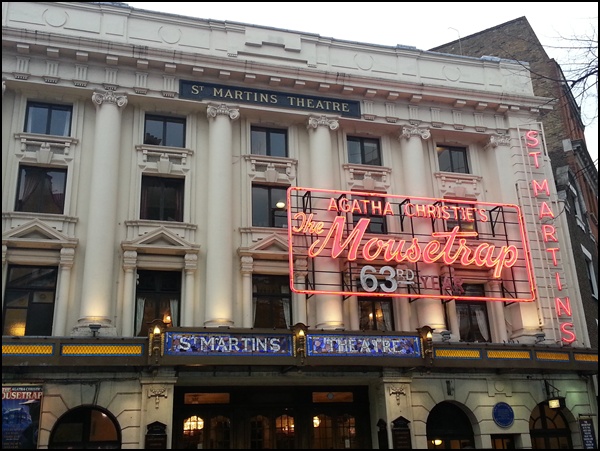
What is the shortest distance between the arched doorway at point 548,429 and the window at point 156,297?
13.5m

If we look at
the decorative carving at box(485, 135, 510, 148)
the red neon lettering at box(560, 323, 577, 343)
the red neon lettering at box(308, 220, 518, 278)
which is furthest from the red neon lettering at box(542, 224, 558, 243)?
the decorative carving at box(485, 135, 510, 148)

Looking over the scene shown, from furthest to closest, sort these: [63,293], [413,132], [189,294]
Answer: [413,132]
[189,294]
[63,293]

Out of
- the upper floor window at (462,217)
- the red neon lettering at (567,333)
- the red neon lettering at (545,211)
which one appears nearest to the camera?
the red neon lettering at (567,333)

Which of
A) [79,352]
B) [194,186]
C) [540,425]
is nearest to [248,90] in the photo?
[194,186]

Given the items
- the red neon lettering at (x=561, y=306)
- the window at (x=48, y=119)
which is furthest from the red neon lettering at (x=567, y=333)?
the window at (x=48, y=119)

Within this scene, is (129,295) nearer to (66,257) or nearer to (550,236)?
(66,257)

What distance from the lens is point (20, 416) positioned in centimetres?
1802

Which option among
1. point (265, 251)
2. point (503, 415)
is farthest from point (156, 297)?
point (503, 415)

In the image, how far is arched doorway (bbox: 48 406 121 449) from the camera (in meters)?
18.9

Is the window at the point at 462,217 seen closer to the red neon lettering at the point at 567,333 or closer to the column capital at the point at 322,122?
the red neon lettering at the point at 567,333

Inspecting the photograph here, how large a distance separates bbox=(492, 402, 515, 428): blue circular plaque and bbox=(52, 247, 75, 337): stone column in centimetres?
1500

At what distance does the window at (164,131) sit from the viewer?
23875 mm

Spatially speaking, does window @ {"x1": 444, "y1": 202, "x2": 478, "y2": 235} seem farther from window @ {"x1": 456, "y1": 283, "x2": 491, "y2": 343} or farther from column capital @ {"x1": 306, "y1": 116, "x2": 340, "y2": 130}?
column capital @ {"x1": 306, "y1": 116, "x2": 340, "y2": 130}

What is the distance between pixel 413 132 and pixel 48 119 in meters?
14.3
